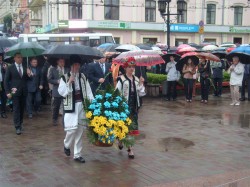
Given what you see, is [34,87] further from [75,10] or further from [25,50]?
[75,10]

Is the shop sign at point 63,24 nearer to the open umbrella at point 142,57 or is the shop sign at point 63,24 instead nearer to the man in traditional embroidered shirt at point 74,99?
the open umbrella at point 142,57

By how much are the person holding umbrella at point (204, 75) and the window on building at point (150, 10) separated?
26.0m

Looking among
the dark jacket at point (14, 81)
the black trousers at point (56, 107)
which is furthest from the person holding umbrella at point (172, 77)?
the dark jacket at point (14, 81)

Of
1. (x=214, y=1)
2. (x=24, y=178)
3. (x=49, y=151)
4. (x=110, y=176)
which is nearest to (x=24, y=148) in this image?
(x=49, y=151)

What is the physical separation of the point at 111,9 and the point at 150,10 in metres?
4.01

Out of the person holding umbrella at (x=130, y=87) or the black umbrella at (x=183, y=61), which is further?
the black umbrella at (x=183, y=61)

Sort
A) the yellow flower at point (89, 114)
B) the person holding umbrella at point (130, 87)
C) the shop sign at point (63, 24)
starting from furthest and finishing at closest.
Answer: the shop sign at point (63, 24) → the person holding umbrella at point (130, 87) → the yellow flower at point (89, 114)

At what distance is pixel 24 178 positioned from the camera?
5.94m

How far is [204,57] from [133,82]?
24.0 feet

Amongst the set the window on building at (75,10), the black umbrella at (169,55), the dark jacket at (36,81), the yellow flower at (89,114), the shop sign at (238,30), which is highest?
the window on building at (75,10)

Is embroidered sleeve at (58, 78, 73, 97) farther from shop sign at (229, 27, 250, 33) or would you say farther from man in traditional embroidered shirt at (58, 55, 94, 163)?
shop sign at (229, 27, 250, 33)

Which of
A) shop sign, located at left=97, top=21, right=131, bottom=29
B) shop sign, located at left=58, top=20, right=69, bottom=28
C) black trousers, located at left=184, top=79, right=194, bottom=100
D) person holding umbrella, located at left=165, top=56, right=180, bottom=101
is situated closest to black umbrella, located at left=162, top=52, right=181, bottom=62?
person holding umbrella, located at left=165, top=56, right=180, bottom=101

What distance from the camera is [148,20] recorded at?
39812 millimetres

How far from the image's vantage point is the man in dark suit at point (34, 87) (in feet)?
36.0
